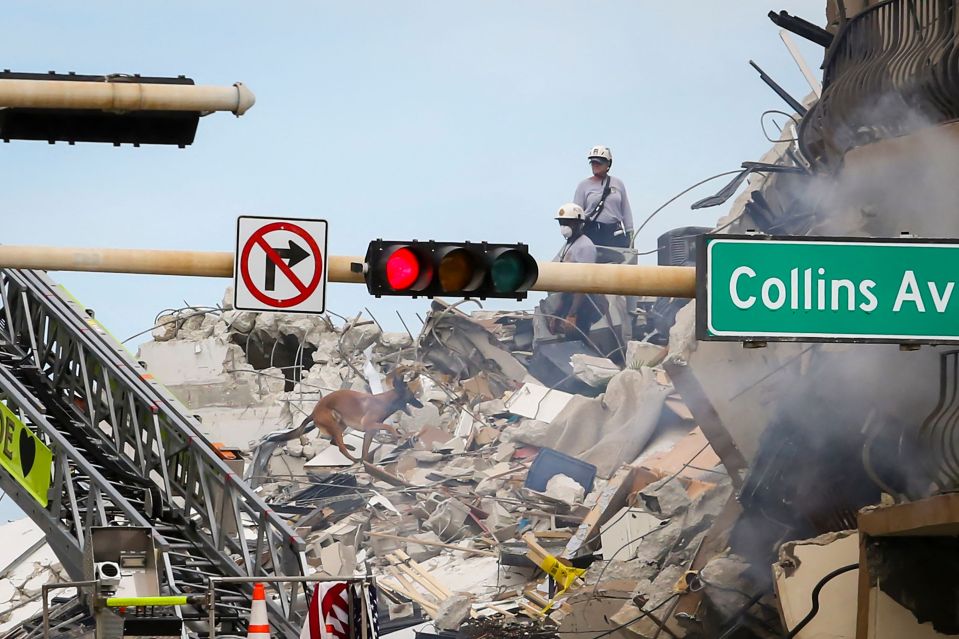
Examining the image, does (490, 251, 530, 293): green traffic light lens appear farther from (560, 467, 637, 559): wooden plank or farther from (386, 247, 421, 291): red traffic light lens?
(560, 467, 637, 559): wooden plank

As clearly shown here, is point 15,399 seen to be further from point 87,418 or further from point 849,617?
point 849,617

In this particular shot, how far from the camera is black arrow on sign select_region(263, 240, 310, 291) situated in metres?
7.61

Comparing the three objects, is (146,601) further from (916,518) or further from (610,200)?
(610,200)

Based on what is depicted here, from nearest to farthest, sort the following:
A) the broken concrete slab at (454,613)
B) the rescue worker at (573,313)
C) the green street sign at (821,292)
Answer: the green street sign at (821,292)
the broken concrete slab at (454,613)
the rescue worker at (573,313)

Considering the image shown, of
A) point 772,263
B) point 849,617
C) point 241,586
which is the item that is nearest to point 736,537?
point 849,617

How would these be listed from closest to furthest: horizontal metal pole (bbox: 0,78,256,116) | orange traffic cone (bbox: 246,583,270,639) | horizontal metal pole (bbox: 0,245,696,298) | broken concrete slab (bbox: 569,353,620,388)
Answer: horizontal metal pole (bbox: 0,78,256,116)
horizontal metal pole (bbox: 0,245,696,298)
orange traffic cone (bbox: 246,583,270,639)
broken concrete slab (bbox: 569,353,620,388)

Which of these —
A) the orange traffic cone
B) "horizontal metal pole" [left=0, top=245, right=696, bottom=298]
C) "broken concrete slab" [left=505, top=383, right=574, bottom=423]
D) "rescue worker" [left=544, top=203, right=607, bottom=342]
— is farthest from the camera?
"rescue worker" [left=544, top=203, right=607, bottom=342]

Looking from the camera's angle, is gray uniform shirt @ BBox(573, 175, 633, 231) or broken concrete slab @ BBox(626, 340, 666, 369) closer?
broken concrete slab @ BBox(626, 340, 666, 369)

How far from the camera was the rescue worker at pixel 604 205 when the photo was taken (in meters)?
25.6

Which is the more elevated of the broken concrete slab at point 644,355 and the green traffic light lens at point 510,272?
the green traffic light lens at point 510,272

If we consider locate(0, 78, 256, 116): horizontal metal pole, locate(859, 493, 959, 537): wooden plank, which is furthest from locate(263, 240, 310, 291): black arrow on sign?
locate(859, 493, 959, 537): wooden plank

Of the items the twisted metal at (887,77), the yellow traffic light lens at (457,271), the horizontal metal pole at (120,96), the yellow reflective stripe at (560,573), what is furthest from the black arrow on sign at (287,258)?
the yellow reflective stripe at (560,573)

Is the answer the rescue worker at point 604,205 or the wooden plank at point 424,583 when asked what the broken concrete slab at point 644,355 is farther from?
the wooden plank at point 424,583

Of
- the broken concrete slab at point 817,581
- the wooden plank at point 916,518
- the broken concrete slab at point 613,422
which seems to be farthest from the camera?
the broken concrete slab at point 613,422
